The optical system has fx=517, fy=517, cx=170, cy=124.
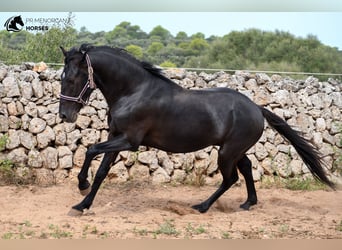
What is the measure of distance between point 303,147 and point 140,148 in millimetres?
2939

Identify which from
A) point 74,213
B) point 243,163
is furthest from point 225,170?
point 74,213

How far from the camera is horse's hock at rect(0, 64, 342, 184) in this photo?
870 centimetres

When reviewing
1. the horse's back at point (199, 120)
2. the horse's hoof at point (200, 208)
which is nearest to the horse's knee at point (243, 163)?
the horse's back at point (199, 120)

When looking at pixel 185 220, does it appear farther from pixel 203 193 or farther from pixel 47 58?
pixel 47 58

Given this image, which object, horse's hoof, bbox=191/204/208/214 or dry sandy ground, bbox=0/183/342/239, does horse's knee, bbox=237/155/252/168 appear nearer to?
dry sandy ground, bbox=0/183/342/239

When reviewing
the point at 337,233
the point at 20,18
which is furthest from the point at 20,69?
the point at 337,233

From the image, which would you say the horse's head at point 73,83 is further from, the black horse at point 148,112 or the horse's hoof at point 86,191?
the horse's hoof at point 86,191

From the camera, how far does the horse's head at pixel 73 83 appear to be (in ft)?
20.6

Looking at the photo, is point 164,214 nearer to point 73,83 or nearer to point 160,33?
point 73,83

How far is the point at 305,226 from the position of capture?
20.7ft

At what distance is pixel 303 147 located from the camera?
24.2 ft

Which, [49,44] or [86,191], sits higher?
[49,44]

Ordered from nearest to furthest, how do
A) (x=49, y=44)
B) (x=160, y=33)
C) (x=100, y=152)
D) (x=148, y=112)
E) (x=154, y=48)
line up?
(x=100, y=152)
(x=148, y=112)
(x=49, y=44)
(x=154, y=48)
(x=160, y=33)

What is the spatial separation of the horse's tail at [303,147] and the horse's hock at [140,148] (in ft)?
2.36
